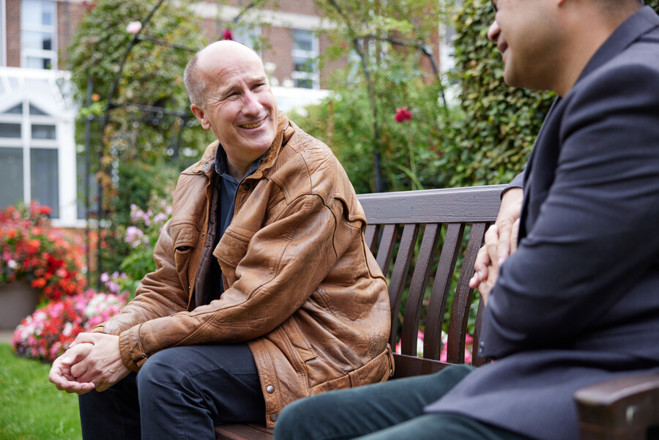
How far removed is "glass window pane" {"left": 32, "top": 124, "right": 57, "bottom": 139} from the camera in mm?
14634

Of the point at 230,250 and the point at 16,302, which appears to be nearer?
the point at 230,250

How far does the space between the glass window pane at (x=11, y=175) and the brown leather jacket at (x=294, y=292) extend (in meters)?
13.4

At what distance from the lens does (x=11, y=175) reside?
48.2ft

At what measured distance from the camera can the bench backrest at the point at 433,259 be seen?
2463 mm

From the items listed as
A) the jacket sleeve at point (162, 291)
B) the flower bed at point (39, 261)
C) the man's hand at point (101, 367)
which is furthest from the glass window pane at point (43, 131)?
the man's hand at point (101, 367)

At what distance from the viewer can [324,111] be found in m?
6.40

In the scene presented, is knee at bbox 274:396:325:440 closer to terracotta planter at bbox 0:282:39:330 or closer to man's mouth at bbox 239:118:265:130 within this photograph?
man's mouth at bbox 239:118:265:130

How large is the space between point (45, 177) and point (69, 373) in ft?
45.0

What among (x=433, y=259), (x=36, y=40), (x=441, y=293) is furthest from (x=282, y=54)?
(x=441, y=293)

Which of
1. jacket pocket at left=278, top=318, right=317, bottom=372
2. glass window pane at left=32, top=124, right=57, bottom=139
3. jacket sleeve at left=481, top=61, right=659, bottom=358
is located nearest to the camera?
jacket sleeve at left=481, top=61, right=659, bottom=358

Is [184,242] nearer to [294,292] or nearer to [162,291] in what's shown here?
[162,291]

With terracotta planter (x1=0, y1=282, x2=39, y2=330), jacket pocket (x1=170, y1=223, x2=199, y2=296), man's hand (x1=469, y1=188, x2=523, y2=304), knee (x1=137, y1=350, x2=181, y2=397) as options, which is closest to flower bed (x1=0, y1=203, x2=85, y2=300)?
terracotta planter (x1=0, y1=282, x2=39, y2=330)

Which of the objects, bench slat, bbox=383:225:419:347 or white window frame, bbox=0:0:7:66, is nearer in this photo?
bench slat, bbox=383:225:419:347

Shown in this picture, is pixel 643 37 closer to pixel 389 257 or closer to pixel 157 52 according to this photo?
pixel 389 257
